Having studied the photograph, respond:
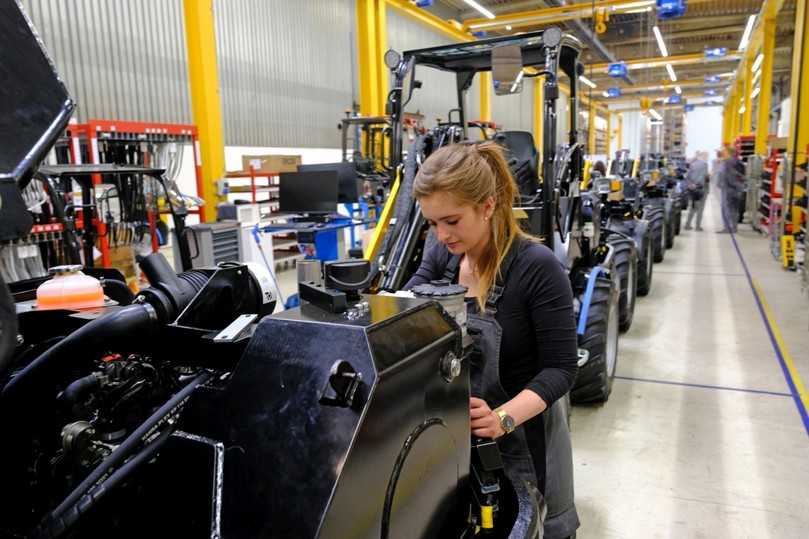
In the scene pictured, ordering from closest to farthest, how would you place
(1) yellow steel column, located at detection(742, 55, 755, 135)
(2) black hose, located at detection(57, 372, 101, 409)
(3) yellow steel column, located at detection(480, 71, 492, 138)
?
(2) black hose, located at detection(57, 372, 101, 409), (3) yellow steel column, located at detection(480, 71, 492, 138), (1) yellow steel column, located at detection(742, 55, 755, 135)

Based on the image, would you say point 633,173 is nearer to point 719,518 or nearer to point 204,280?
point 719,518

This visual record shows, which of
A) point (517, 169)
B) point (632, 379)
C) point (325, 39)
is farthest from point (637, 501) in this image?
point (325, 39)

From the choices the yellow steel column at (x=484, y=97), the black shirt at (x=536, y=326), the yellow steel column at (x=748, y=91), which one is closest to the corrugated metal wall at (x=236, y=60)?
the yellow steel column at (x=484, y=97)

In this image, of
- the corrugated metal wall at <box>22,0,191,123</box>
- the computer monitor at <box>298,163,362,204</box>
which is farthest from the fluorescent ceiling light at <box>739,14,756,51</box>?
the corrugated metal wall at <box>22,0,191,123</box>

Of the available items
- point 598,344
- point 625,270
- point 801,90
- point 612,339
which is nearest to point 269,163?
point 625,270

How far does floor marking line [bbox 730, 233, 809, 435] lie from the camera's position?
3.48 m

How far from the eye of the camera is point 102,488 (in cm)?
82

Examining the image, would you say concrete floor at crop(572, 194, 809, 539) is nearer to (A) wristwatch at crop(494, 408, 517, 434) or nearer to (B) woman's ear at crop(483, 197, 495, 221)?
(A) wristwatch at crop(494, 408, 517, 434)

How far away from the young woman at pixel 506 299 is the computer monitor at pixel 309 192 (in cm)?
488

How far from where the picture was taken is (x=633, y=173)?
9.66 metres

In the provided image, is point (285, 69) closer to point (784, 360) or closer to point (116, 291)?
point (784, 360)

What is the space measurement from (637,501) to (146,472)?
2.28 meters

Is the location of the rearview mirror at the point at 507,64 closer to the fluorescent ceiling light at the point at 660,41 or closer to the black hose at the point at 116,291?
the black hose at the point at 116,291

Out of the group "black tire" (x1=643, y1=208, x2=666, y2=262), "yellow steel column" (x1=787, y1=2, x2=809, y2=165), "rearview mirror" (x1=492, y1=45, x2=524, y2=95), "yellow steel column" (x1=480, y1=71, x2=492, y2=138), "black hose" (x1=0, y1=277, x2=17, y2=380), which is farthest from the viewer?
"yellow steel column" (x1=480, y1=71, x2=492, y2=138)
